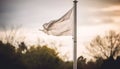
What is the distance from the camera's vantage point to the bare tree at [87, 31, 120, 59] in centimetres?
549

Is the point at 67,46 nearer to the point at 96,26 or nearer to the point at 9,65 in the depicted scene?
the point at 96,26

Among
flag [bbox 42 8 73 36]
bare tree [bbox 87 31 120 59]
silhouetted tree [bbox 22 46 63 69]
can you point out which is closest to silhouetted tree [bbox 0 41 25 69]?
silhouetted tree [bbox 22 46 63 69]

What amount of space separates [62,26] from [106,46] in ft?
2.19

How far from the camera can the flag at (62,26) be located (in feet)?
17.6

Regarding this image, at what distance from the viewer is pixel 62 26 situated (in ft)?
17.6

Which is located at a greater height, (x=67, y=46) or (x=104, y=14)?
(x=104, y=14)

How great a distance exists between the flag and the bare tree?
15.2 inches

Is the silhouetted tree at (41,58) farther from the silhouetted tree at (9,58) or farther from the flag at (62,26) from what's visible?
the flag at (62,26)

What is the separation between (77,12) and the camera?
552 cm

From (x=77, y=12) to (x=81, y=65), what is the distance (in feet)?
2.34

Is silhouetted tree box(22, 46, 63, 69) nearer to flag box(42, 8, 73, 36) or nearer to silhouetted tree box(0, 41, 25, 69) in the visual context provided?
silhouetted tree box(0, 41, 25, 69)

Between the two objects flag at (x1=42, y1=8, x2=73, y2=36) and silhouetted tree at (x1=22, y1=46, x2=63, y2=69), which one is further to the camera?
silhouetted tree at (x1=22, y1=46, x2=63, y2=69)

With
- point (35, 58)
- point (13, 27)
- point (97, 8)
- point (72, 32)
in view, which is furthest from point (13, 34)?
point (97, 8)

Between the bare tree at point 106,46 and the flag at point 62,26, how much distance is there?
387 millimetres
